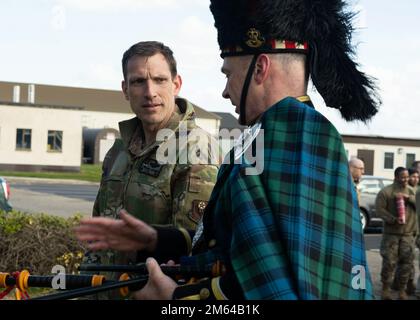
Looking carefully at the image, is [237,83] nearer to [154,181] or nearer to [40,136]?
[154,181]

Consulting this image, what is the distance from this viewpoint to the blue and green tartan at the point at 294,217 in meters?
1.94

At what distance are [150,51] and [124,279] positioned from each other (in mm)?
1455

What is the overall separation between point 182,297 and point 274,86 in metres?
0.74

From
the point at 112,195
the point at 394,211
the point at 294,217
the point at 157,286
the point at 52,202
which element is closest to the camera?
the point at 294,217

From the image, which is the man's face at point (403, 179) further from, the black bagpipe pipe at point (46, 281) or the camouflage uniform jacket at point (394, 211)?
the black bagpipe pipe at point (46, 281)

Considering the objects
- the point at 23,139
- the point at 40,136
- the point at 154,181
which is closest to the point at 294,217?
the point at 154,181

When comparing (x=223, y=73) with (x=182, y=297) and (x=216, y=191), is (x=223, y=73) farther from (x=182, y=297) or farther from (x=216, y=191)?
(x=182, y=297)

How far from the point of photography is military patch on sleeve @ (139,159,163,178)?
3.22 m

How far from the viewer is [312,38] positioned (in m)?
2.36

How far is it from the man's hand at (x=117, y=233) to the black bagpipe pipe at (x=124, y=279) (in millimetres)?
102

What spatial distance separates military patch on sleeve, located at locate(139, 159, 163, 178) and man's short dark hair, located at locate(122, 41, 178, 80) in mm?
499

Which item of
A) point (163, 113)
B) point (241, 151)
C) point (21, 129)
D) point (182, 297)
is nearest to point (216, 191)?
point (241, 151)

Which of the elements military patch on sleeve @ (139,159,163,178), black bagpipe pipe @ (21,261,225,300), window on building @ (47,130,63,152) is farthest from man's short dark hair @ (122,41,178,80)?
window on building @ (47,130,63,152)

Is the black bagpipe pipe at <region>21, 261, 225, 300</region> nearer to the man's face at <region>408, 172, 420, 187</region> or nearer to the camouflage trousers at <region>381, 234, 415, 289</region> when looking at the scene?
the camouflage trousers at <region>381, 234, 415, 289</region>
